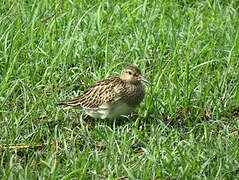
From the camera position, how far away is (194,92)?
6.69 m

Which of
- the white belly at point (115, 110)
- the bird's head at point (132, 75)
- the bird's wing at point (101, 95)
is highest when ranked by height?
the bird's head at point (132, 75)

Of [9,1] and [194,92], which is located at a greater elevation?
[9,1]

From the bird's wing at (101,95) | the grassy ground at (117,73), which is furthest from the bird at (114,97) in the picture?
the grassy ground at (117,73)

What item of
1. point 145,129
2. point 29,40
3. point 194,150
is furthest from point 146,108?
point 29,40

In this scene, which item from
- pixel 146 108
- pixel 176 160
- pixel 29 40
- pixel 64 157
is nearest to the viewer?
pixel 176 160

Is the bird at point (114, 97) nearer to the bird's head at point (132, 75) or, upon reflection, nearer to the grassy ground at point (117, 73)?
the bird's head at point (132, 75)

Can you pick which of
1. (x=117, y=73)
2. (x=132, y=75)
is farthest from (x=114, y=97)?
(x=117, y=73)

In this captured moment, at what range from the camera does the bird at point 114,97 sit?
6.27m

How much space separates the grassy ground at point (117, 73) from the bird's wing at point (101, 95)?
0.25 meters

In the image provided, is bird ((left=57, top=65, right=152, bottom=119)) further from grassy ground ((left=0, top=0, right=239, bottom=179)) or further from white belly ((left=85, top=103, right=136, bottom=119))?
grassy ground ((left=0, top=0, right=239, bottom=179))

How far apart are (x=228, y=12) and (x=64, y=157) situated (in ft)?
14.5

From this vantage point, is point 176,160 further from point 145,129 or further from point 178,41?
point 178,41

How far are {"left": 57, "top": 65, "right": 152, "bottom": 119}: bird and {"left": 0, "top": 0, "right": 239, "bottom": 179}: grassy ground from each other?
0.18m

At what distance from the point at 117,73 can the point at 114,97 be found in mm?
897
